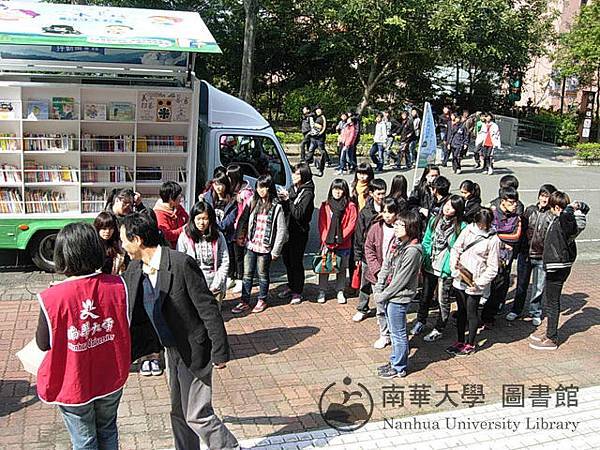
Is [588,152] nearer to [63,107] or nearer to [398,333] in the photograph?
[398,333]

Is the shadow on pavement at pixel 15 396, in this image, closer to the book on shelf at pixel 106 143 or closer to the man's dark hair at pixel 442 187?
the book on shelf at pixel 106 143

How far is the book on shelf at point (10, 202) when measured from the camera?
8.11 metres

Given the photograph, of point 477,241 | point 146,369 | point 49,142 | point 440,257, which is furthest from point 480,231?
point 49,142

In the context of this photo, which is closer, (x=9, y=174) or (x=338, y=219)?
(x=338, y=219)

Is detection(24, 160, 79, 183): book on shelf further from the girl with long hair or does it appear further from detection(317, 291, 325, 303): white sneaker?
the girl with long hair

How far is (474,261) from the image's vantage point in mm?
6277

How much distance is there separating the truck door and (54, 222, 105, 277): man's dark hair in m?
6.01

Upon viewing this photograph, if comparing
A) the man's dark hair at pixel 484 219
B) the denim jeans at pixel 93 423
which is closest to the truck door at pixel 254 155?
the man's dark hair at pixel 484 219

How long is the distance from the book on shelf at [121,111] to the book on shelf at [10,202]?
5.15ft

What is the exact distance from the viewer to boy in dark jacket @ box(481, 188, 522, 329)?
7.16 metres

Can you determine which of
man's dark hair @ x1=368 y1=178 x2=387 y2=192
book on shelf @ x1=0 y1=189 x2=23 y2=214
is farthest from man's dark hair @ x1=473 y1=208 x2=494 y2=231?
book on shelf @ x1=0 y1=189 x2=23 y2=214

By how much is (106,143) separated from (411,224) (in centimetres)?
466

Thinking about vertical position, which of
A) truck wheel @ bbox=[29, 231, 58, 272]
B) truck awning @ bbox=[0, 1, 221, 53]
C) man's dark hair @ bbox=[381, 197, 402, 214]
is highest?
truck awning @ bbox=[0, 1, 221, 53]

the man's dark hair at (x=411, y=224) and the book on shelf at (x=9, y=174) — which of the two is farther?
the book on shelf at (x=9, y=174)
